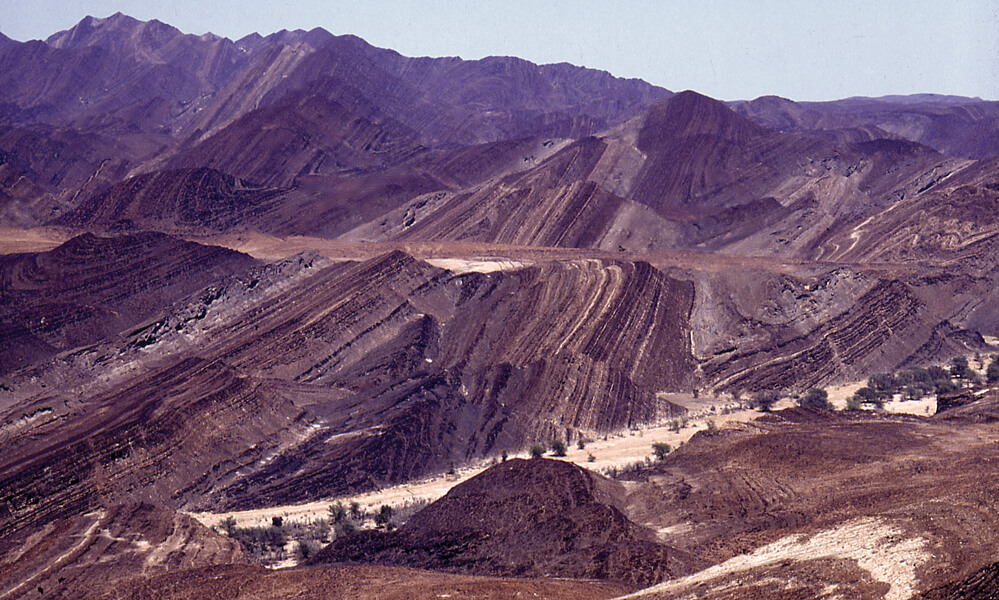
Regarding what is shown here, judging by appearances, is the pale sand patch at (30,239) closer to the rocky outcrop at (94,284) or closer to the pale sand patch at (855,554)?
the rocky outcrop at (94,284)

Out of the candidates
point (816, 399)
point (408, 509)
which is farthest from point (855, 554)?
point (816, 399)

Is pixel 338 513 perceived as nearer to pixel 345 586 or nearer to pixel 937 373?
pixel 345 586

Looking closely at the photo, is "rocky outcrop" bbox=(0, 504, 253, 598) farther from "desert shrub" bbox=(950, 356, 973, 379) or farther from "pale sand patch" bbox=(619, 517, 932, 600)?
"desert shrub" bbox=(950, 356, 973, 379)

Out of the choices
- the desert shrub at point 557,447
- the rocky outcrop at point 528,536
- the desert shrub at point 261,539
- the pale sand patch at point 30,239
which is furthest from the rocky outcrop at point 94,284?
the rocky outcrop at point 528,536

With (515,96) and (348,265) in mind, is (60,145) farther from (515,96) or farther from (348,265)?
(515,96)

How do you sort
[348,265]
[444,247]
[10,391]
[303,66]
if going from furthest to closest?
[303,66] < [444,247] < [348,265] < [10,391]

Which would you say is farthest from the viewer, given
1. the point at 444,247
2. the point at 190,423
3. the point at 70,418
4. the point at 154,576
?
the point at 444,247

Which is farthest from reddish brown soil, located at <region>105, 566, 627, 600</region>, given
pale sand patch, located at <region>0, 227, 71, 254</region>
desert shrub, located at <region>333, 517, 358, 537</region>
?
pale sand patch, located at <region>0, 227, 71, 254</region>

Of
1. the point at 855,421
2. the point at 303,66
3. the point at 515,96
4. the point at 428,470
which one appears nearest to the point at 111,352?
the point at 428,470
